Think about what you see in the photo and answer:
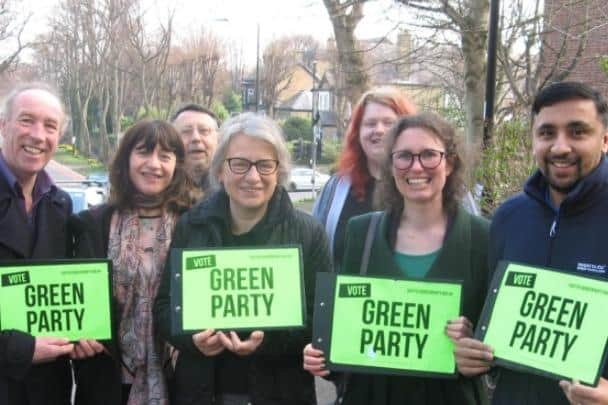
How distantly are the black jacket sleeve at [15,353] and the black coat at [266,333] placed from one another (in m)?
0.59

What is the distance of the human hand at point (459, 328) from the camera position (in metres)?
2.78

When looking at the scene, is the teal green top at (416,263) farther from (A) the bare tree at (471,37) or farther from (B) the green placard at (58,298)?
(A) the bare tree at (471,37)

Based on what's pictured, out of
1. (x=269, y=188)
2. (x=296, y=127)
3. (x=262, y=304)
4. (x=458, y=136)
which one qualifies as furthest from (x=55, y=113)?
(x=296, y=127)

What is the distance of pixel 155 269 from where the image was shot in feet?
10.9

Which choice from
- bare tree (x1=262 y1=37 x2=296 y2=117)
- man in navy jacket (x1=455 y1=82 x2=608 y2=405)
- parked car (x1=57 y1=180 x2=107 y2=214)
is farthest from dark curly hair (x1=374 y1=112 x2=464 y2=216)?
bare tree (x1=262 y1=37 x2=296 y2=117)

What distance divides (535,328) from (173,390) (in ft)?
5.80

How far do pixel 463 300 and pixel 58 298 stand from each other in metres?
1.91

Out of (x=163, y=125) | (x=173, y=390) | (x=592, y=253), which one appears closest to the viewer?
(x=592, y=253)

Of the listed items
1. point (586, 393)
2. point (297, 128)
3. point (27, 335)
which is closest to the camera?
point (586, 393)

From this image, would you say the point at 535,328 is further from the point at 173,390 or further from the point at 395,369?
the point at 173,390

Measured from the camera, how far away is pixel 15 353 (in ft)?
9.65

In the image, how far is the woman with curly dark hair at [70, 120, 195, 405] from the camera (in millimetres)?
3264

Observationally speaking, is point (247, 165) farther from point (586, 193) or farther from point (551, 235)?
point (586, 193)

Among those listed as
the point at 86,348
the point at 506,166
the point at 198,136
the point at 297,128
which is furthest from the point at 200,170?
the point at 297,128
